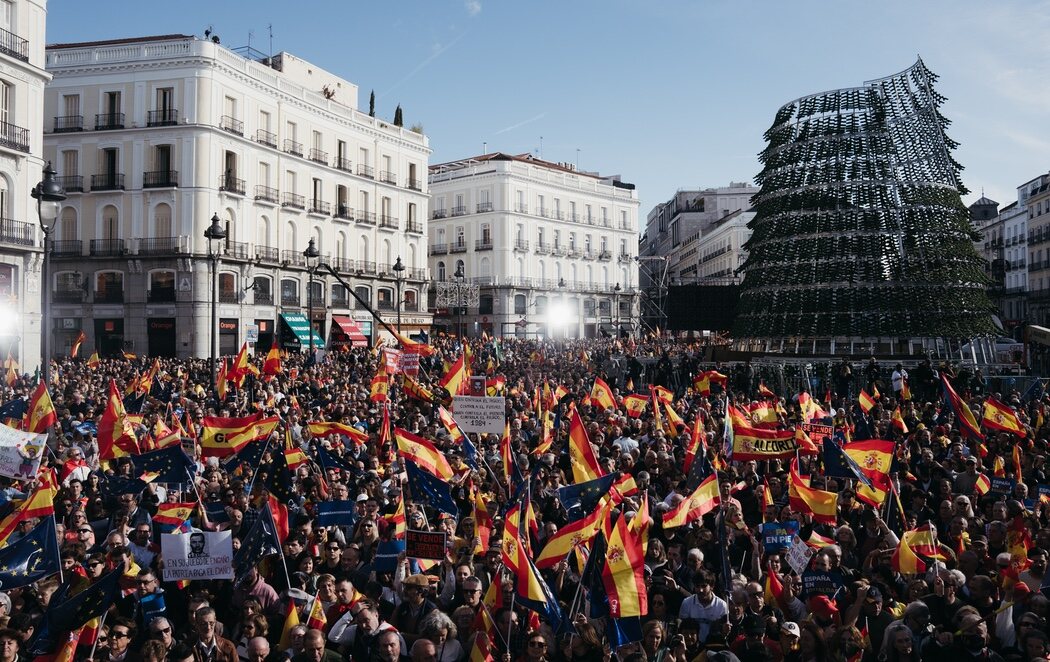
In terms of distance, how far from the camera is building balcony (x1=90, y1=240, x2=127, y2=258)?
143ft

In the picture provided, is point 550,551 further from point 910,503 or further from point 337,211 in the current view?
point 337,211

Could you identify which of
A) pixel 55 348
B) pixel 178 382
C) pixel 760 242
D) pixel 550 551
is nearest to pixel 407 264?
pixel 55 348

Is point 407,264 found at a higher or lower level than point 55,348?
higher

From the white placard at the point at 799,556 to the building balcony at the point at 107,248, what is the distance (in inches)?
1626

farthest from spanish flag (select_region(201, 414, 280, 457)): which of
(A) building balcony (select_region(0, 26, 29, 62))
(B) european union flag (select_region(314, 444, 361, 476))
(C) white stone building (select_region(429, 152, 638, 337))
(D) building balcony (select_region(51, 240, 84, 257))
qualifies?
(C) white stone building (select_region(429, 152, 638, 337))

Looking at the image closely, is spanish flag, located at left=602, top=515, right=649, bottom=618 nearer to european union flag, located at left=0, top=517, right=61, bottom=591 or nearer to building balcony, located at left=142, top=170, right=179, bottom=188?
european union flag, located at left=0, top=517, right=61, bottom=591

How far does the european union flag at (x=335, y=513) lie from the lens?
965 cm

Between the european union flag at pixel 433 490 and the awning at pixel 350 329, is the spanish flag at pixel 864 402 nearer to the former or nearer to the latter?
the european union flag at pixel 433 490

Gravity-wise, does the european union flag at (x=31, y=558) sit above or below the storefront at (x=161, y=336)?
below

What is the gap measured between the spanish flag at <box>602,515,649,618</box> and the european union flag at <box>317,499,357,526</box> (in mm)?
3340

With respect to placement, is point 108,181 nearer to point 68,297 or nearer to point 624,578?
point 68,297

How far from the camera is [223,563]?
7.82 meters

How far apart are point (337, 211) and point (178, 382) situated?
27.9 meters

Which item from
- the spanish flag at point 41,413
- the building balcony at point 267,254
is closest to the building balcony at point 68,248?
the building balcony at point 267,254
